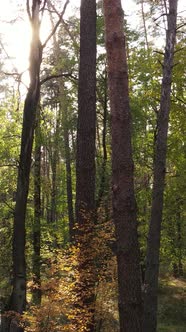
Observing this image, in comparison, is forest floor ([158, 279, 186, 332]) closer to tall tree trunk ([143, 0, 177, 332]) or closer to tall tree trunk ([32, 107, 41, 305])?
tall tree trunk ([32, 107, 41, 305])

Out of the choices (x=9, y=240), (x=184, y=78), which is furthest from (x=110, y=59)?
(x=9, y=240)

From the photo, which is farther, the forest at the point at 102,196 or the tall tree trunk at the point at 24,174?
the tall tree trunk at the point at 24,174

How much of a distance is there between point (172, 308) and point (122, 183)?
13.7m

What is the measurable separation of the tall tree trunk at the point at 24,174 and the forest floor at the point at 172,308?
717cm

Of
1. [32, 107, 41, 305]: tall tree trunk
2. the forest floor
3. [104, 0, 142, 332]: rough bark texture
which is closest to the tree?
[32, 107, 41, 305]: tall tree trunk

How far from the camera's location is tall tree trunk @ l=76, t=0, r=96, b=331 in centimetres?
704

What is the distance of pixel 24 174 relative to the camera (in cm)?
925

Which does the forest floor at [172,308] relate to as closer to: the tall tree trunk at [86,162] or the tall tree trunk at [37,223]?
the tall tree trunk at [37,223]

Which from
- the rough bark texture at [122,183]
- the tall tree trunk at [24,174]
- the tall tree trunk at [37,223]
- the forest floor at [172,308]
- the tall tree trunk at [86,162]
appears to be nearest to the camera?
the rough bark texture at [122,183]

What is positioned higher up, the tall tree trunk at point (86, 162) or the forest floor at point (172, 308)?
the tall tree trunk at point (86, 162)

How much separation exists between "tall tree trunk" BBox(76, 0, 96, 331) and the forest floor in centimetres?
826

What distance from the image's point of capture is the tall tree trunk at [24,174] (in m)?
8.76

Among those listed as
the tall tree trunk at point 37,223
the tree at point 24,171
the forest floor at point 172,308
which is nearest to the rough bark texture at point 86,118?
the tree at point 24,171

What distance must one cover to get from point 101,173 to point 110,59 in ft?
30.2
